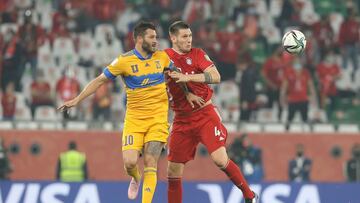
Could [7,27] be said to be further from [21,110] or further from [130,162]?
[130,162]

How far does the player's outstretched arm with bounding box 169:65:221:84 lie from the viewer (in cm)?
1463

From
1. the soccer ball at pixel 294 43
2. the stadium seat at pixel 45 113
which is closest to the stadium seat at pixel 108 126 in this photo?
the stadium seat at pixel 45 113

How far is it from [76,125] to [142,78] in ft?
33.2

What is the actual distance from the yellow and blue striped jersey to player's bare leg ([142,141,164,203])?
15.2 inches

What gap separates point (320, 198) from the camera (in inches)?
699

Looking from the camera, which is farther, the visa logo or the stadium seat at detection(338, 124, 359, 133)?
the stadium seat at detection(338, 124, 359, 133)

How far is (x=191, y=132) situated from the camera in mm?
15492

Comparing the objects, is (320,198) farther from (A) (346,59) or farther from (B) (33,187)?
(A) (346,59)

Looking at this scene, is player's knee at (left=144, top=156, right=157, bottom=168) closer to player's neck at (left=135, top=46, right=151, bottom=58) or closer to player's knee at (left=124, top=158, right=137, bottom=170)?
player's knee at (left=124, top=158, right=137, bottom=170)

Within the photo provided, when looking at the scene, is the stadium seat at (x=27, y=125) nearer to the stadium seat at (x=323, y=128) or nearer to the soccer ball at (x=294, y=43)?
the stadium seat at (x=323, y=128)

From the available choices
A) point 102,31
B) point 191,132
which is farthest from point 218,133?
point 102,31

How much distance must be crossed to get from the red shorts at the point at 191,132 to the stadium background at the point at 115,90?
26.5 ft

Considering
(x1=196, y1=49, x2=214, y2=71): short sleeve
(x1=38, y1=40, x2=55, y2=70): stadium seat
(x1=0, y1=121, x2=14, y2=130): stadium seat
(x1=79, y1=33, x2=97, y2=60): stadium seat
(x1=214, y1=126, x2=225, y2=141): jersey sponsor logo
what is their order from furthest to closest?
(x1=79, y1=33, x2=97, y2=60): stadium seat < (x1=38, y1=40, x2=55, y2=70): stadium seat < (x1=0, y1=121, x2=14, y2=130): stadium seat < (x1=214, y1=126, x2=225, y2=141): jersey sponsor logo < (x1=196, y1=49, x2=214, y2=71): short sleeve

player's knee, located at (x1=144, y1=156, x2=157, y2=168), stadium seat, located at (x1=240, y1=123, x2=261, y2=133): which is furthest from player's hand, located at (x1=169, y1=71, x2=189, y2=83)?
stadium seat, located at (x1=240, y1=123, x2=261, y2=133)
